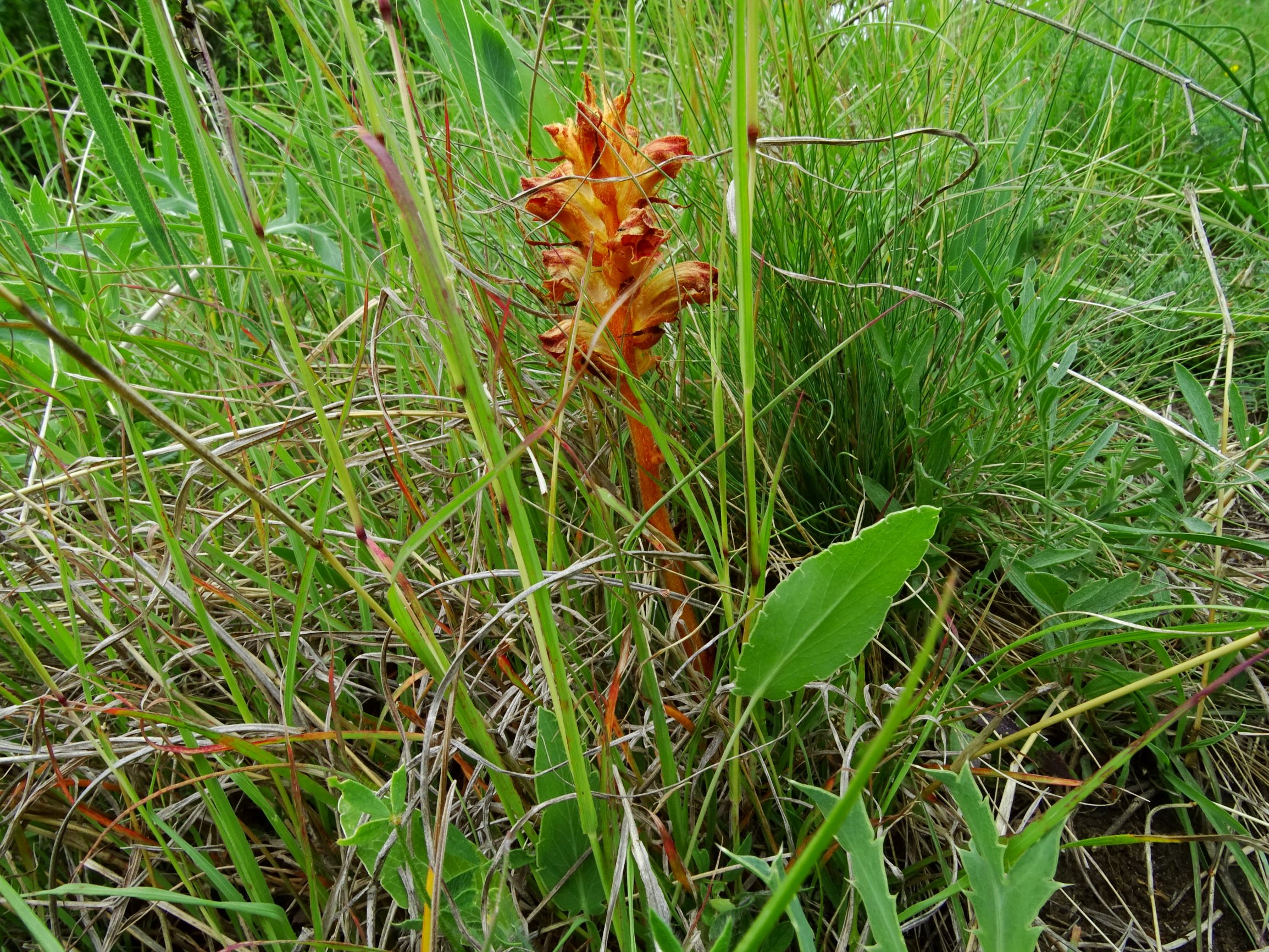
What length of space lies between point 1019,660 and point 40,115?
8.53ft

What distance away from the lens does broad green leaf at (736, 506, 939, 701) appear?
602mm

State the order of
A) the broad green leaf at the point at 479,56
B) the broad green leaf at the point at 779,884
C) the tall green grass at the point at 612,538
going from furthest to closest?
1. the broad green leaf at the point at 479,56
2. the tall green grass at the point at 612,538
3. the broad green leaf at the point at 779,884

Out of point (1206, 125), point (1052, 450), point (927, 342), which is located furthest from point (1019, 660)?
point (1206, 125)

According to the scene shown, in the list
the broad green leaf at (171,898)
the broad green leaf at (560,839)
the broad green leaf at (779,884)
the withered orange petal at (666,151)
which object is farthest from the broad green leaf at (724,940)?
the withered orange petal at (666,151)

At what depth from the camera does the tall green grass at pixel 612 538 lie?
25.1 inches

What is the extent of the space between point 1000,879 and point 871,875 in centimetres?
9

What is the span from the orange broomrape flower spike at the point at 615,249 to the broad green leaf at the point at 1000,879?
0.25m

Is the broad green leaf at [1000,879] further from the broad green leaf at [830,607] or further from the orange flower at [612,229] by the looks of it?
the orange flower at [612,229]

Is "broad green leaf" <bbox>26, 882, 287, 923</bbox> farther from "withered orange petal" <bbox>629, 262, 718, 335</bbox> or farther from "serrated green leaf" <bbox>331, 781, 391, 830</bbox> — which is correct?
"withered orange petal" <bbox>629, 262, 718, 335</bbox>

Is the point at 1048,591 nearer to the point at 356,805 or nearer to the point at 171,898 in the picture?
the point at 356,805

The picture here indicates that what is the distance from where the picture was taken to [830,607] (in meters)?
0.62

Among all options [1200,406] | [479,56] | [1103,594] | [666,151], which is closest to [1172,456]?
[1200,406]

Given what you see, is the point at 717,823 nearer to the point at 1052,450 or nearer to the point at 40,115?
the point at 1052,450

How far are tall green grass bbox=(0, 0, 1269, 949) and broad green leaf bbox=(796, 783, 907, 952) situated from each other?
0.06m
